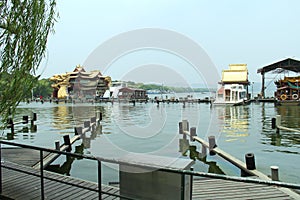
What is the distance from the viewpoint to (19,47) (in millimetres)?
3791

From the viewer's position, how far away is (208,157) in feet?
34.2

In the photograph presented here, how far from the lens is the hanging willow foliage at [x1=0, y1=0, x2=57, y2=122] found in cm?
371

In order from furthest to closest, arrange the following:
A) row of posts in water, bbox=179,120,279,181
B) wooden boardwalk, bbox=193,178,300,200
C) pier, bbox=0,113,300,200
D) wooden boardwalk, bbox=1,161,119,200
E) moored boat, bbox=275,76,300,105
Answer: moored boat, bbox=275,76,300,105 < row of posts in water, bbox=179,120,279,181 < wooden boardwalk, bbox=193,178,300,200 < wooden boardwalk, bbox=1,161,119,200 < pier, bbox=0,113,300,200

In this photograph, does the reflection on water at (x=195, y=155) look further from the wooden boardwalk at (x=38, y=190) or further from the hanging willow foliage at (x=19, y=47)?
the hanging willow foliage at (x=19, y=47)

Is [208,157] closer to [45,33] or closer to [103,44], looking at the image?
[103,44]

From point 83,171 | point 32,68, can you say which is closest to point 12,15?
point 32,68

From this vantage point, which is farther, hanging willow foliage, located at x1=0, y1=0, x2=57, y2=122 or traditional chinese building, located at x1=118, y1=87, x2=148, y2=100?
traditional chinese building, located at x1=118, y1=87, x2=148, y2=100

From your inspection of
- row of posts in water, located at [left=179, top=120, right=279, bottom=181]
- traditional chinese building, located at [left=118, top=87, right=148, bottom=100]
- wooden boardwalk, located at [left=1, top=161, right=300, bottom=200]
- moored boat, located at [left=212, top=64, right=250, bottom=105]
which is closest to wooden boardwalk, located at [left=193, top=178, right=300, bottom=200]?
wooden boardwalk, located at [left=1, top=161, right=300, bottom=200]

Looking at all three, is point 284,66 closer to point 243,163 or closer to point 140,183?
point 243,163

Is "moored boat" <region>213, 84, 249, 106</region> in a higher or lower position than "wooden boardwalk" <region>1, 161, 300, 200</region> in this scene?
higher

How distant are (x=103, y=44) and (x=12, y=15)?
70.9 inches

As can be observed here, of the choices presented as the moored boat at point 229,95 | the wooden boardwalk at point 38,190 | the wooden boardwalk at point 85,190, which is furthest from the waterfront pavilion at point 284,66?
the wooden boardwalk at point 38,190

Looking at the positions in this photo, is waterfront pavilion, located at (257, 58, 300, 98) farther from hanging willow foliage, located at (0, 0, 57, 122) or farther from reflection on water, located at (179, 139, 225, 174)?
hanging willow foliage, located at (0, 0, 57, 122)

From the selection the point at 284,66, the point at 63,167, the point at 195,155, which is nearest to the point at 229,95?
the point at 284,66
